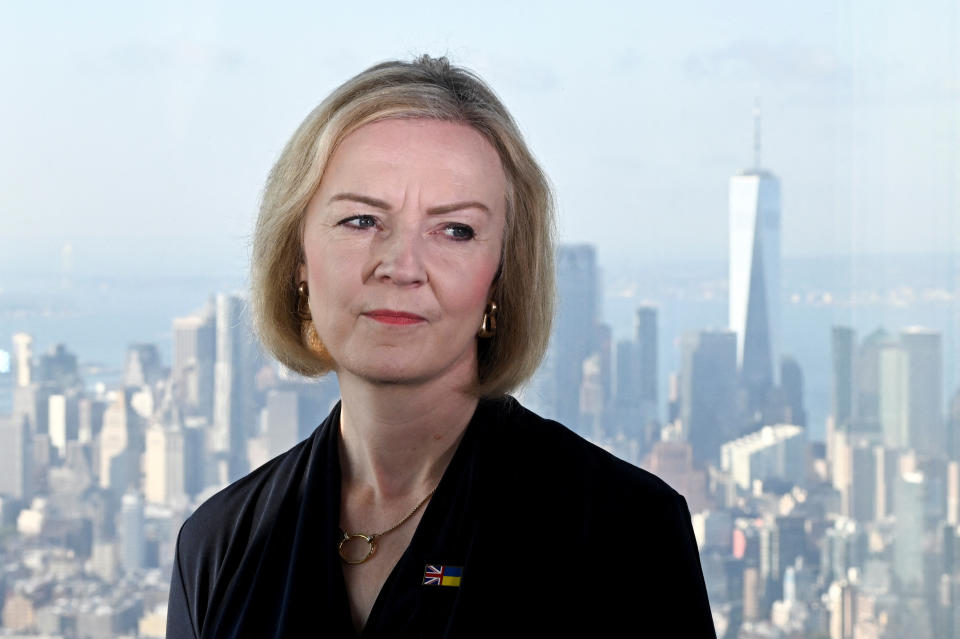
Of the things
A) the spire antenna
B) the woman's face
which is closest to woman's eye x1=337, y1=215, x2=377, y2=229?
the woman's face

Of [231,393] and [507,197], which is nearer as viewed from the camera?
[507,197]

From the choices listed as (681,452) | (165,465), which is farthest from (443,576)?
(681,452)

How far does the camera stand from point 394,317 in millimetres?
1034

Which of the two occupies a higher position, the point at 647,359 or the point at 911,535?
the point at 647,359

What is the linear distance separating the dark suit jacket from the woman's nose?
0.66ft

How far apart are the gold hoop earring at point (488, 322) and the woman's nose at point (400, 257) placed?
126 mm

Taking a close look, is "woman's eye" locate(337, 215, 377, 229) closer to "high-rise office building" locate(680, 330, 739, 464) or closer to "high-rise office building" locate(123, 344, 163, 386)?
"high-rise office building" locate(123, 344, 163, 386)

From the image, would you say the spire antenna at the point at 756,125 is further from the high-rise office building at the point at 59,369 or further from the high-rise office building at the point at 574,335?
the high-rise office building at the point at 59,369

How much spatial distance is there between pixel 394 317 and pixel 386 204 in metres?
0.11

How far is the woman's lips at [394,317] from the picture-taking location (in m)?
1.03

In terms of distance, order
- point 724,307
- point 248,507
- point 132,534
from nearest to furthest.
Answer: point 248,507, point 132,534, point 724,307

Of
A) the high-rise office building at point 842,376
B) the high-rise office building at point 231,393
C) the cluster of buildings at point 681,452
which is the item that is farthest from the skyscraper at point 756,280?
the high-rise office building at point 231,393

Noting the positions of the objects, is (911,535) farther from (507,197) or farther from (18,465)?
(507,197)

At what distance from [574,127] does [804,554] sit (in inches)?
90.8
